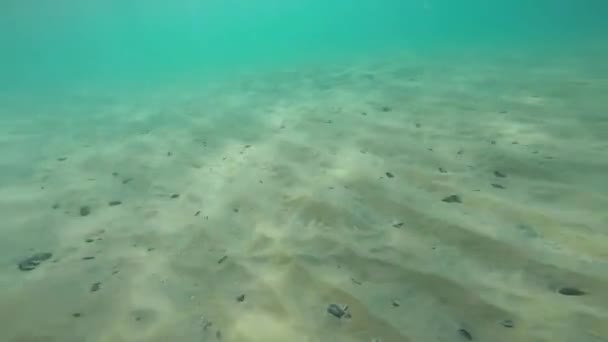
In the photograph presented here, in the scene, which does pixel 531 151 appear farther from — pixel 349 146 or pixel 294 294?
pixel 294 294

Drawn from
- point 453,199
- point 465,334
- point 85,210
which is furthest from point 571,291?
point 85,210

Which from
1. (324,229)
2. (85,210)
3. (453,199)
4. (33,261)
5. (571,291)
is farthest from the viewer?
(85,210)

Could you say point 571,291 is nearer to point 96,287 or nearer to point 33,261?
point 96,287

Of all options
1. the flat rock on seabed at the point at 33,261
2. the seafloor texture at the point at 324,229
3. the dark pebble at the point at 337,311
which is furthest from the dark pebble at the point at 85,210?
the dark pebble at the point at 337,311

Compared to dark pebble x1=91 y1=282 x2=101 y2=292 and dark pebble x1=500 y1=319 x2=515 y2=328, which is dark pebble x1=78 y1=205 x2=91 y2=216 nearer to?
dark pebble x1=91 y1=282 x2=101 y2=292

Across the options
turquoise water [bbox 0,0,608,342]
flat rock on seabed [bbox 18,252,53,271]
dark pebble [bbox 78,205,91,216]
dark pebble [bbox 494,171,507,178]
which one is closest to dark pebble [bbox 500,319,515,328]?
turquoise water [bbox 0,0,608,342]

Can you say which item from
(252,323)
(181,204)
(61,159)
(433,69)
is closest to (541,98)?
(433,69)
